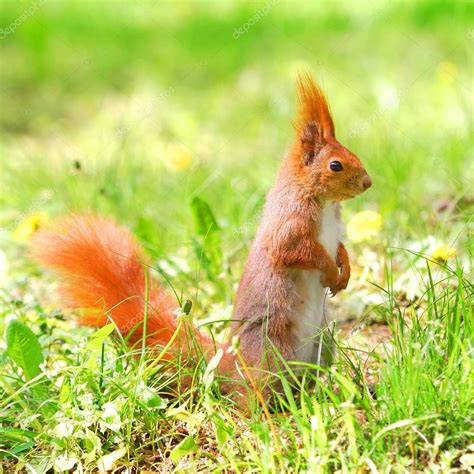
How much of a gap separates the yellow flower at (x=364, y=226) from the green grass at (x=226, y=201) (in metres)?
0.11

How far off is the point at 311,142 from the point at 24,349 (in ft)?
3.20

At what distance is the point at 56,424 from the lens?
7.11ft

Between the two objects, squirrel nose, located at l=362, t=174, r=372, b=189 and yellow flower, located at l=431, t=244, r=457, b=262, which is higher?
squirrel nose, located at l=362, t=174, r=372, b=189

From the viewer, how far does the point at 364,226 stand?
9.21 ft

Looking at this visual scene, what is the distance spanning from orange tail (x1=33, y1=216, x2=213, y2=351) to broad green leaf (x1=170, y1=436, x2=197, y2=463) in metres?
0.39

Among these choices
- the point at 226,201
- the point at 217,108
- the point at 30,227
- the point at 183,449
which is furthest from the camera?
the point at 217,108

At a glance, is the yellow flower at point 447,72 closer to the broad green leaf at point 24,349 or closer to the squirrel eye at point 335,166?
the squirrel eye at point 335,166

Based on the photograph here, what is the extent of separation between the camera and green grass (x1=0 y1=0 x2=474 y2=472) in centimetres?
193

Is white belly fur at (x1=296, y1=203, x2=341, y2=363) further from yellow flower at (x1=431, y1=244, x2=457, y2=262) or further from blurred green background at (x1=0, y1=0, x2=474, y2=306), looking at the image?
blurred green background at (x1=0, y1=0, x2=474, y2=306)

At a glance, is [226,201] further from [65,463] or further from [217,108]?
[217,108]

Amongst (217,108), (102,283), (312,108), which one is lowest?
(102,283)

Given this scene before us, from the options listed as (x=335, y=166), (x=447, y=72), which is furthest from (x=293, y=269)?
(x=447, y=72)

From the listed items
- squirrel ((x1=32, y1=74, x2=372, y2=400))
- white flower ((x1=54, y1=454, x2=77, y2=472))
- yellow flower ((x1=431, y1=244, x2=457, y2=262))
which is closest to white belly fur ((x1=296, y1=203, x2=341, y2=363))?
squirrel ((x1=32, y1=74, x2=372, y2=400))

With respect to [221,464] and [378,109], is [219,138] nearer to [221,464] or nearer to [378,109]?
[378,109]
